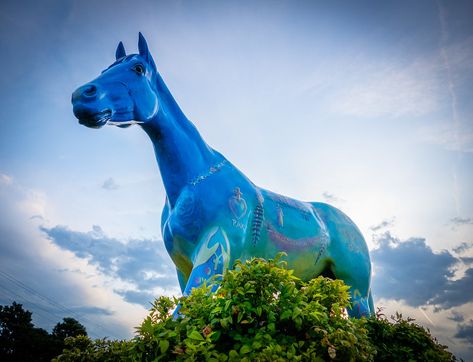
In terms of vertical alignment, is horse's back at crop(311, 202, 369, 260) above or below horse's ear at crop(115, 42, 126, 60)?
below

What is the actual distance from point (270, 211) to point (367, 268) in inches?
70.2

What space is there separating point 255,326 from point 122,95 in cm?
275

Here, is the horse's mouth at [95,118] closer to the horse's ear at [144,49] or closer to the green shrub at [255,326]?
the horse's ear at [144,49]

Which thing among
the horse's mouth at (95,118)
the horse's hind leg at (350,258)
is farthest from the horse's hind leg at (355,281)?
the horse's mouth at (95,118)

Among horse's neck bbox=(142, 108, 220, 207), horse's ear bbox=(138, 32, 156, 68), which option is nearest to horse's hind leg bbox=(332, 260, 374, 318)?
horse's neck bbox=(142, 108, 220, 207)

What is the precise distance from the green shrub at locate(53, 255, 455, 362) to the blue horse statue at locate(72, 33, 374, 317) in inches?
49.8

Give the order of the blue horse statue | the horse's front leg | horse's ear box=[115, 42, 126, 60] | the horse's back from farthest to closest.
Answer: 1. the horse's back
2. horse's ear box=[115, 42, 126, 60]
3. the blue horse statue
4. the horse's front leg

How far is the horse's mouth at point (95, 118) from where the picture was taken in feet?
11.5

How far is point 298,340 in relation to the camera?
212cm

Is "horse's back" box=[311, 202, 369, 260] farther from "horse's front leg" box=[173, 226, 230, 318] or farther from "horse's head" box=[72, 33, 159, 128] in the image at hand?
"horse's head" box=[72, 33, 159, 128]

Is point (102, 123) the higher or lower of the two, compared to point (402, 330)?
higher

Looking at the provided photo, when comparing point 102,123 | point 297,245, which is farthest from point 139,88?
point 297,245

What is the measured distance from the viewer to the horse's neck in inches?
162

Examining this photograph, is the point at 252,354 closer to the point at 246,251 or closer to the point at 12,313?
the point at 246,251
